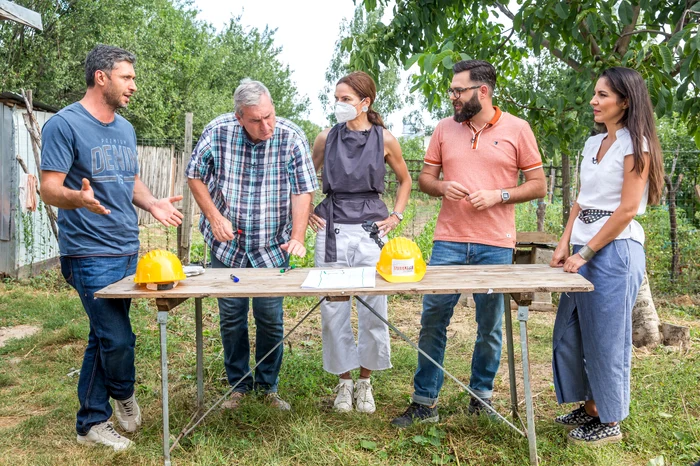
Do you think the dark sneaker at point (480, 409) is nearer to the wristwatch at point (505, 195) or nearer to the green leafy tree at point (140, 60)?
the wristwatch at point (505, 195)

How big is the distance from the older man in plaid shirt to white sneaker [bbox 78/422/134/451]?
0.81 m

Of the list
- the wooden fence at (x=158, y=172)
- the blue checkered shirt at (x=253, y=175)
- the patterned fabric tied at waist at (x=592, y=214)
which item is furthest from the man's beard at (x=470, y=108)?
the wooden fence at (x=158, y=172)

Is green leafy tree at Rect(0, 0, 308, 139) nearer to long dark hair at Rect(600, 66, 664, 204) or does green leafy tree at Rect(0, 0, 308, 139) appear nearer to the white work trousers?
the white work trousers

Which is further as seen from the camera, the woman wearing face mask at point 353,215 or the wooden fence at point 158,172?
the wooden fence at point 158,172

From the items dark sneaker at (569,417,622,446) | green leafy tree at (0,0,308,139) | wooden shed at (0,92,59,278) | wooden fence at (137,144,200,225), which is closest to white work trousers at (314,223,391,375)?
dark sneaker at (569,417,622,446)

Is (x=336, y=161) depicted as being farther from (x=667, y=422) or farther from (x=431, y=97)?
(x=667, y=422)

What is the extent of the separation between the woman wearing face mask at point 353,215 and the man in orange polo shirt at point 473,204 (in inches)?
14.5

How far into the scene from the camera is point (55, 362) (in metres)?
4.77

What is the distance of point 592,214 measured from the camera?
10.3ft

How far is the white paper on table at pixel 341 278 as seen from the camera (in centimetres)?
295

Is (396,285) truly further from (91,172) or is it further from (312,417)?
(91,172)

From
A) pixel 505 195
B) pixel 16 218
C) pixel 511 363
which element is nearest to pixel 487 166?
pixel 505 195

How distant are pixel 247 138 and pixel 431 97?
2.32 metres

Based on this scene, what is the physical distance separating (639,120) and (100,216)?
8.93 ft
